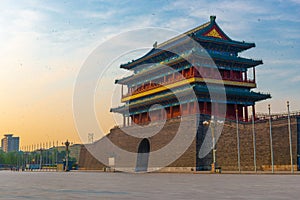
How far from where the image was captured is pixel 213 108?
51875 mm

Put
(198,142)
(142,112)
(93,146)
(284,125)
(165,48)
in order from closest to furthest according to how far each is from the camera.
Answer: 1. (284,125)
2. (198,142)
3. (165,48)
4. (142,112)
5. (93,146)

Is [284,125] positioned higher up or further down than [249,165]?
higher up

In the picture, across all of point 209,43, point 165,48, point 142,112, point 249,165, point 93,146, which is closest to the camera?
point 249,165

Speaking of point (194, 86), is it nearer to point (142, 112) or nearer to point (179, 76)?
point (179, 76)

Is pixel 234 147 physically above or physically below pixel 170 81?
below

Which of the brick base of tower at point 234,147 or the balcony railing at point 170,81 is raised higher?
the balcony railing at point 170,81

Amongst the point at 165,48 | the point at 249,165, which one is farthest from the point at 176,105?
the point at 249,165

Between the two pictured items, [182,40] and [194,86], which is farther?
[182,40]

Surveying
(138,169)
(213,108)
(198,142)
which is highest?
(213,108)

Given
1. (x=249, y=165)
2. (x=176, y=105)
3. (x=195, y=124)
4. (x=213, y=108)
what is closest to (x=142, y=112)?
(x=176, y=105)

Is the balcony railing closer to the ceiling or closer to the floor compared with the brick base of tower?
closer to the ceiling

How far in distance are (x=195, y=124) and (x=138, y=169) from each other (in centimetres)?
1340

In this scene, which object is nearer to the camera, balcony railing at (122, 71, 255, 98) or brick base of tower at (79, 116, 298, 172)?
brick base of tower at (79, 116, 298, 172)

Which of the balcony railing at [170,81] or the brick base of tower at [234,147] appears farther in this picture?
the balcony railing at [170,81]
